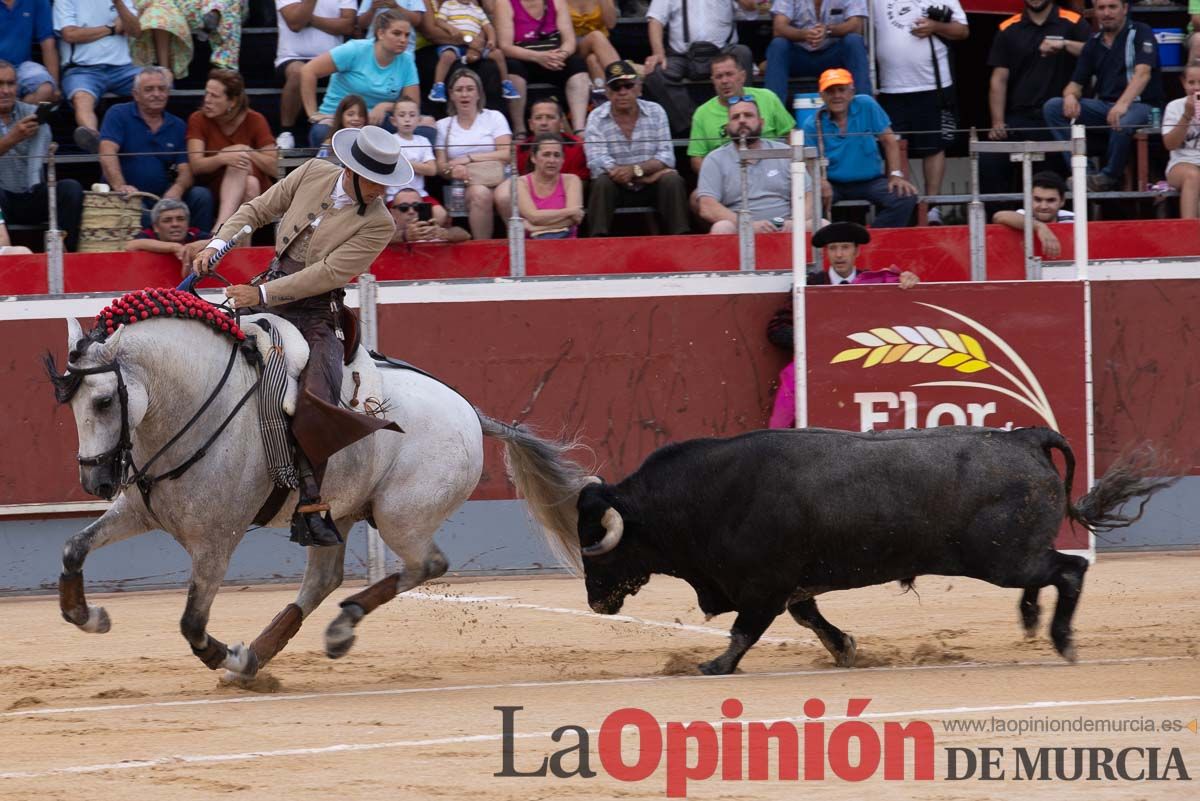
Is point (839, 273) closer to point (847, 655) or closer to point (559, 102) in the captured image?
point (559, 102)

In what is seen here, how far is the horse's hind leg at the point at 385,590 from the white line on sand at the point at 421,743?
54.2 inches

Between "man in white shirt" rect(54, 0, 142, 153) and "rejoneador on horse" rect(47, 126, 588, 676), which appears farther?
"man in white shirt" rect(54, 0, 142, 153)

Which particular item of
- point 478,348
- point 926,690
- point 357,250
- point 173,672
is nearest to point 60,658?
point 173,672

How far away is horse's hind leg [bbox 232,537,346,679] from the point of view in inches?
307

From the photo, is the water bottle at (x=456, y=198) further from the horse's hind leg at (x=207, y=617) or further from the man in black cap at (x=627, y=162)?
the horse's hind leg at (x=207, y=617)

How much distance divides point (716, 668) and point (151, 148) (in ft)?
19.6

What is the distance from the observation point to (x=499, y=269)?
11.5m

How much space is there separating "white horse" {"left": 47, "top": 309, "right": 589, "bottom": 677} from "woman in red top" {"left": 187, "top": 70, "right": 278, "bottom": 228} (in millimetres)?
3578

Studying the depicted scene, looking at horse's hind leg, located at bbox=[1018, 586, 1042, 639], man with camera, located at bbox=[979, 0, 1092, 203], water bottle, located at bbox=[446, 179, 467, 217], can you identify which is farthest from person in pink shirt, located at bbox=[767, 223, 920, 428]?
horse's hind leg, located at bbox=[1018, 586, 1042, 639]

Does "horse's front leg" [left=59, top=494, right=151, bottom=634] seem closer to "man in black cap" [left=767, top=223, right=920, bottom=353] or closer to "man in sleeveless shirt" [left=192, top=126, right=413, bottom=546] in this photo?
"man in sleeveless shirt" [left=192, top=126, right=413, bottom=546]

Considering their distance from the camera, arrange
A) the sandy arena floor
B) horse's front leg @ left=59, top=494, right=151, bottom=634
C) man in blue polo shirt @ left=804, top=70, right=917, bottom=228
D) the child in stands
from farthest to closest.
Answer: the child in stands
man in blue polo shirt @ left=804, top=70, right=917, bottom=228
horse's front leg @ left=59, top=494, right=151, bottom=634
the sandy arena floor

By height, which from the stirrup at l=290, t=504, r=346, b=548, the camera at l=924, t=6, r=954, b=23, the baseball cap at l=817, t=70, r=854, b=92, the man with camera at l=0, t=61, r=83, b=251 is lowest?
the stirrup at l=290, t=504, r=346, b=548

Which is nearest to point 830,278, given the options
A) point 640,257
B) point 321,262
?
point 640,257

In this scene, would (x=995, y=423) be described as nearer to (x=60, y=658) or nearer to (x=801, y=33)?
(x=801, y=33)
